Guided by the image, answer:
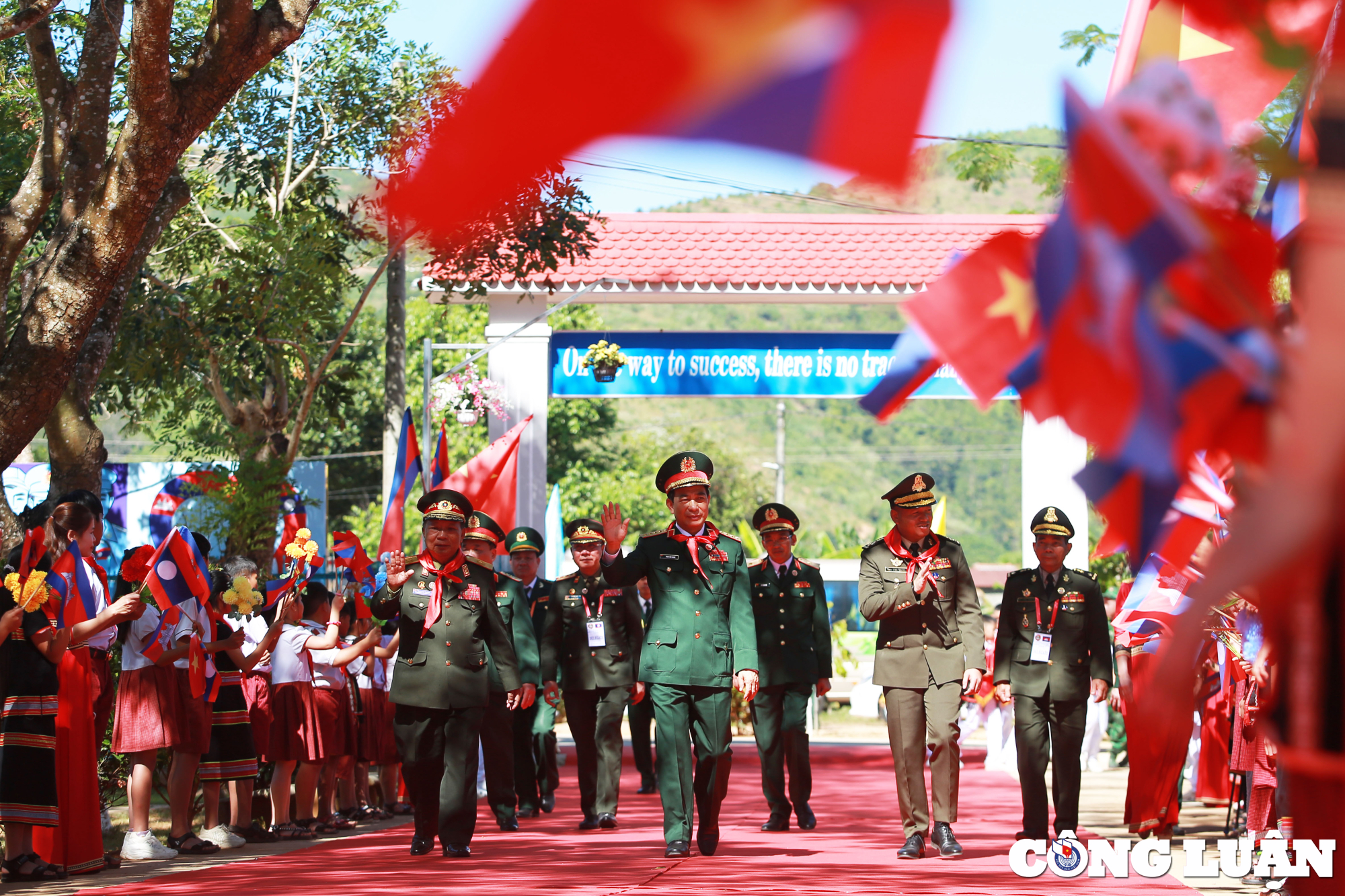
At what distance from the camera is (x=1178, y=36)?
119 centimetres

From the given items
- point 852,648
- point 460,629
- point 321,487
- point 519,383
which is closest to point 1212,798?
point 460,629

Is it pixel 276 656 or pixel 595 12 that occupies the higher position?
pixel 595 12

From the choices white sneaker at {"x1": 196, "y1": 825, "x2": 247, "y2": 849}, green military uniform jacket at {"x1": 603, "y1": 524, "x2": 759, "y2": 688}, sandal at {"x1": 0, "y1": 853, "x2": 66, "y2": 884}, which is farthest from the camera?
white sneaker at {"x1": 196, "y1": 825, "x2": 247, "y2": 849}

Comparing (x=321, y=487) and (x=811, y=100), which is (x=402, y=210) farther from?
(x=321, y=487)

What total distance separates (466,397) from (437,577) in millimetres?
6802

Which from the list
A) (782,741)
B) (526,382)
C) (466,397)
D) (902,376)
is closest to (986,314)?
(902,376)

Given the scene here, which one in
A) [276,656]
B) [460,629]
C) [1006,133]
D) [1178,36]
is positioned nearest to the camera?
[1006,133]

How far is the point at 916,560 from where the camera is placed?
7.30m

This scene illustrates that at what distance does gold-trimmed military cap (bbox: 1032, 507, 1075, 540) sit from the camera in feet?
24.4

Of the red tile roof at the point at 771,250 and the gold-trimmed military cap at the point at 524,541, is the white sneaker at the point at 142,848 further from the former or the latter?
the red tile roof at the point at 771,250

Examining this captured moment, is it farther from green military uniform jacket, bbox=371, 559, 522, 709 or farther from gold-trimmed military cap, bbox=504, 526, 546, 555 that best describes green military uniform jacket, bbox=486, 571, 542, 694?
green military uniform jacket, bbox=371, 559, 522, 709

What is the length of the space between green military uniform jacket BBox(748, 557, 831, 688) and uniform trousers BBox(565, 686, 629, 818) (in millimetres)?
1028

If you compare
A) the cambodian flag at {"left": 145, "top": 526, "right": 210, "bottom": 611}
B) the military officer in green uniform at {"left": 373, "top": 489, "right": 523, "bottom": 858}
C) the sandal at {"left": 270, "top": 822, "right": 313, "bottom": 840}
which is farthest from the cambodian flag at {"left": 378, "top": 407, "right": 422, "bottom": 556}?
the cambodian flag at {"left": 145, "top": 526, "right": 210, "bottom": 611}

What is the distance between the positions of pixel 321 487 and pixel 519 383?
2.89 m
